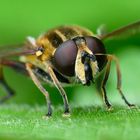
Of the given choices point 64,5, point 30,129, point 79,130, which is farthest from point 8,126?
point 64,5

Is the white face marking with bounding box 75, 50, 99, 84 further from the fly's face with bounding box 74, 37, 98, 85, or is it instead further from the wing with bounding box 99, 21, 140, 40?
the wing with bounding box 99, 21, 140, 40

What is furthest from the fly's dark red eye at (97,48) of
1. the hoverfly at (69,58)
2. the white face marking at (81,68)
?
the white face marking at (81,68)

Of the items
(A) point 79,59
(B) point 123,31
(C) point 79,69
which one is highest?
(B) point 123,31

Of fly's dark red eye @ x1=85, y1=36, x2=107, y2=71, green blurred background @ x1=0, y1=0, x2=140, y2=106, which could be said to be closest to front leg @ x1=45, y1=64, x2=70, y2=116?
fly's dark red eye @ x1=85, y1=36, x2=107, y2=71

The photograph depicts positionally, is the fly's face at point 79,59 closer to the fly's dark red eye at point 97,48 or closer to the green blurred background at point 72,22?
the fly's dark red eye at point 97,48

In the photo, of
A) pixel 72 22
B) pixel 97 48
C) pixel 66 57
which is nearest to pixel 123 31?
pixel 97 48

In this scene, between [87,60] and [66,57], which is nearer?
[87,60]

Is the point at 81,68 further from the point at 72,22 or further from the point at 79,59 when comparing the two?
the point at 72,22
